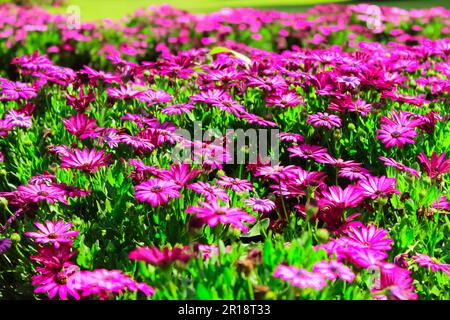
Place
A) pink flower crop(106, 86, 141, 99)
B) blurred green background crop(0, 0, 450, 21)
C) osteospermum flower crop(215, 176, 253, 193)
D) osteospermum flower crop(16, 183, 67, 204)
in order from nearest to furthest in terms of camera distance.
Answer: osteospermum flower crop(16, 183, 67, 204) < osteospermum flower crop(215, 176, 253, 193) < pink flower crop(106, 86, 141, 99) < blurred green background crop(0, 0, 450, 21)

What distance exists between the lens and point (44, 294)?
2.33 meters

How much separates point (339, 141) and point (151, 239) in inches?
43.9

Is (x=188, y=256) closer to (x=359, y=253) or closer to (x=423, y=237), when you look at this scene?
(x=359, y=253)

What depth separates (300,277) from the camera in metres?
1.57

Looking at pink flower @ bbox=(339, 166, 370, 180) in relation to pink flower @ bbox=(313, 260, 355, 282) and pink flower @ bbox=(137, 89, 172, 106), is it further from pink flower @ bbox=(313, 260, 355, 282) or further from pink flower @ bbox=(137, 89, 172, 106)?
pink flower @ bbox=(137, 89, 172, 106)

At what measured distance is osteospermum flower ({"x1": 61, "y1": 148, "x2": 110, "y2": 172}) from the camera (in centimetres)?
242

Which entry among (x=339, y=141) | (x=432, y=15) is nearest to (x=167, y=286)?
(x=339, y=141)

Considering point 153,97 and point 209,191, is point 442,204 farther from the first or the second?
point 153,97

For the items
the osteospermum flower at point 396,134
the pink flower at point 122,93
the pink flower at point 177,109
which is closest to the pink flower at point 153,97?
the pink flower at point 122,93

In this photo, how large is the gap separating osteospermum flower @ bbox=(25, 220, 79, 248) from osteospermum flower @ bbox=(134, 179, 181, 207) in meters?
0.29

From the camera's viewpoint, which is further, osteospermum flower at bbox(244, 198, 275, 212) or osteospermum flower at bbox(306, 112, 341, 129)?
osteospermum flower at bbox(306, 112, 341, 129)

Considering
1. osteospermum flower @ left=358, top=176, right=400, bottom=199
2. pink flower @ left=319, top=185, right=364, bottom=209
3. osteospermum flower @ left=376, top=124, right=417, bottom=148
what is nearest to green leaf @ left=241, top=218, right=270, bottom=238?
pink flower @ left=319, top=185, right=364, bottom=209

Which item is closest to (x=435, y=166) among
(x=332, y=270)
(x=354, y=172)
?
(x=354, y=172)

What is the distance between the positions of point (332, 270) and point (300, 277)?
19cm
